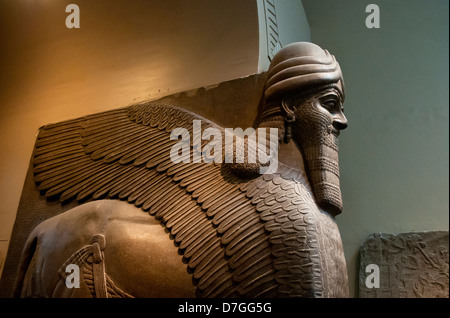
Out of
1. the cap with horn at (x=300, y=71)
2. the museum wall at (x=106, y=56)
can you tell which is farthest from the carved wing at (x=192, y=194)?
the cap with horn at (x=300, y=71)

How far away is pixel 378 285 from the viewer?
10.7ft

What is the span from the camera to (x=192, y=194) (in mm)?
2273

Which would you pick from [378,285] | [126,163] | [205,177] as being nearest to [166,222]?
[205,177]

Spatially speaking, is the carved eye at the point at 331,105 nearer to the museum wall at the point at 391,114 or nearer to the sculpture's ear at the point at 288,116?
the sculpture's ear at the point at 288,116

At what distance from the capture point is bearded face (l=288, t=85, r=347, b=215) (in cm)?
226

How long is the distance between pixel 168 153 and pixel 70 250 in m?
0.67

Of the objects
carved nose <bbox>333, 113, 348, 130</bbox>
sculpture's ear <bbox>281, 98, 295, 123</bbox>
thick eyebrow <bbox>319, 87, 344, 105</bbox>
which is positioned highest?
thick eyebrow <bbox>319, 87, 344, 105</bbox>

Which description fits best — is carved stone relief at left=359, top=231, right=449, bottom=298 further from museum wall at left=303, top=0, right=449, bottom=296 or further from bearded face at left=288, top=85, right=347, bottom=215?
bearded face at left=288, top=85, right=347, bottom=215

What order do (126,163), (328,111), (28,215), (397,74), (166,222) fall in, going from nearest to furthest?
(166,222) < (328,111) < (126,163) < (28,215) < (397,74)

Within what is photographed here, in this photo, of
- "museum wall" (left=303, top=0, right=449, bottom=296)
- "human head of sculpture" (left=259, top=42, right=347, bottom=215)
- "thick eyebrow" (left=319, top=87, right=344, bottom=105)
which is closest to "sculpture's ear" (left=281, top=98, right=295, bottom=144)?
"human head of sculpture" (left=259, top=42, right=347, bottom=215)

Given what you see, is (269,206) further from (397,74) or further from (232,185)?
(397,74)

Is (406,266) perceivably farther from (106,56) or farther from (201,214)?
(106,56)

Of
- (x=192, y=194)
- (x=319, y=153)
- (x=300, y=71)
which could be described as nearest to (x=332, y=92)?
(x=300, y=71)
